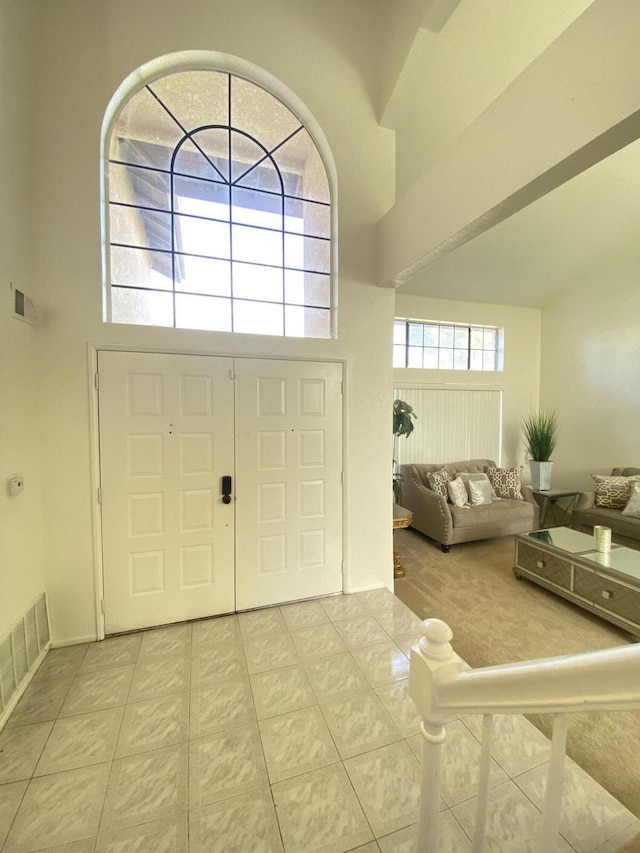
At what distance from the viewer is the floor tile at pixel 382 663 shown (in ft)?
6.62

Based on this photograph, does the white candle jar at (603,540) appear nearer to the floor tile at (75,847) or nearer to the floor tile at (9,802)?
the floor tile at (75,847)

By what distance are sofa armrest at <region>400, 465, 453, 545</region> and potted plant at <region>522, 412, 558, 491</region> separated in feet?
6.68

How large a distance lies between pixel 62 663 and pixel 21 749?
23.0 inches

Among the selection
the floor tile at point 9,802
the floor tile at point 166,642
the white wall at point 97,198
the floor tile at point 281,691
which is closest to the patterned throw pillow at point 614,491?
the white wall at point 97,198

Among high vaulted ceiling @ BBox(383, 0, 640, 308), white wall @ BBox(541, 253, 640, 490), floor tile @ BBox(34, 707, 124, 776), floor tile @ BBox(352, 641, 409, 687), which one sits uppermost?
high vaulted ceiling @ BBox(383, 0, 640, 308)

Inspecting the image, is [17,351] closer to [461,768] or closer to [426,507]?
[461,768]

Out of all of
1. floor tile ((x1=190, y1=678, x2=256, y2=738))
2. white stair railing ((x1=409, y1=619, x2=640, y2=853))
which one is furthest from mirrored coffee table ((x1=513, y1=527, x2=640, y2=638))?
floor tile ((x1=190, y1=678, x2=256, y2=738))

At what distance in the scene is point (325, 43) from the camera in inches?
A: 107

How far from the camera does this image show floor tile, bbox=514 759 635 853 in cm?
127

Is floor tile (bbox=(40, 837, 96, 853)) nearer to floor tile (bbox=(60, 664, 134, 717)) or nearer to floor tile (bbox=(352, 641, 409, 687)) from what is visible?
floor tile (bbox=(60, 664, 134, 717))

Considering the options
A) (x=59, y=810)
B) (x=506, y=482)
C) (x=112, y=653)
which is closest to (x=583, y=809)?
(x=59, y=810)

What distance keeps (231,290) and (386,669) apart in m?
2.74

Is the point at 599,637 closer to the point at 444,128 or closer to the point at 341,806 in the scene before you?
the point at 341,806

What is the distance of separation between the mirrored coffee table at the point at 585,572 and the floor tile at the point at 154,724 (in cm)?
292
